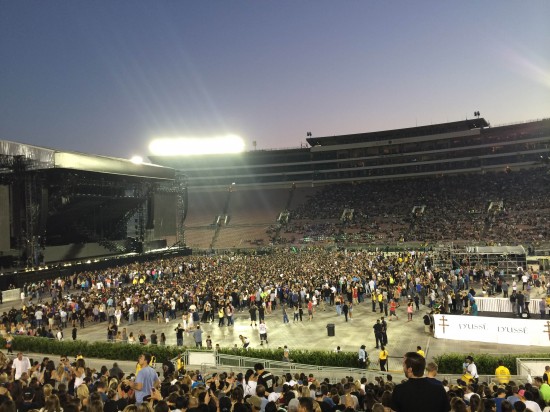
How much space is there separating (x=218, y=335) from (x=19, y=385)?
40.1 ft

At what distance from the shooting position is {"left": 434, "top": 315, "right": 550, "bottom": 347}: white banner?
16875 mm

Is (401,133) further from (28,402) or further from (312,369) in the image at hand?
(28,402)

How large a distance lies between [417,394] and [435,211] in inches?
2366

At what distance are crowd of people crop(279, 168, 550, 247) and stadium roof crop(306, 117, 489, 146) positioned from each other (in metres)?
7.64

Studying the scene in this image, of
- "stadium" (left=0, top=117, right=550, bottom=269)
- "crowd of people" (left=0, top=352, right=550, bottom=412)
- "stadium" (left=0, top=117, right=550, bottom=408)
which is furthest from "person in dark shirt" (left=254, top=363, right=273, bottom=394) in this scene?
"stadium" (left=0, top=117, right=550, bottom=269)

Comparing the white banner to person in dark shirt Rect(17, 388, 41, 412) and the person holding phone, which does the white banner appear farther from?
person in dark shirt Rect(17, 388, 41, 412)

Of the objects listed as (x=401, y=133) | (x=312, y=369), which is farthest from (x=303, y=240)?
(x=312, y=369)

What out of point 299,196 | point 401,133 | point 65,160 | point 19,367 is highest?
point 401,133

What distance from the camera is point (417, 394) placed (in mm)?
3900

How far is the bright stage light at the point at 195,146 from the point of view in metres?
86.9

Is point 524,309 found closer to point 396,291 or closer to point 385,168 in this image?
Answer: point 396,291

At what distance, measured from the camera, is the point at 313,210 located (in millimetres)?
70250

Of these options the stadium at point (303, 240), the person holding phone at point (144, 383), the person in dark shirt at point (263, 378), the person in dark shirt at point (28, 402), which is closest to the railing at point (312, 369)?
the stadium at point (303, 240)

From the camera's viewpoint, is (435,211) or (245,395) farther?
(435,211)
